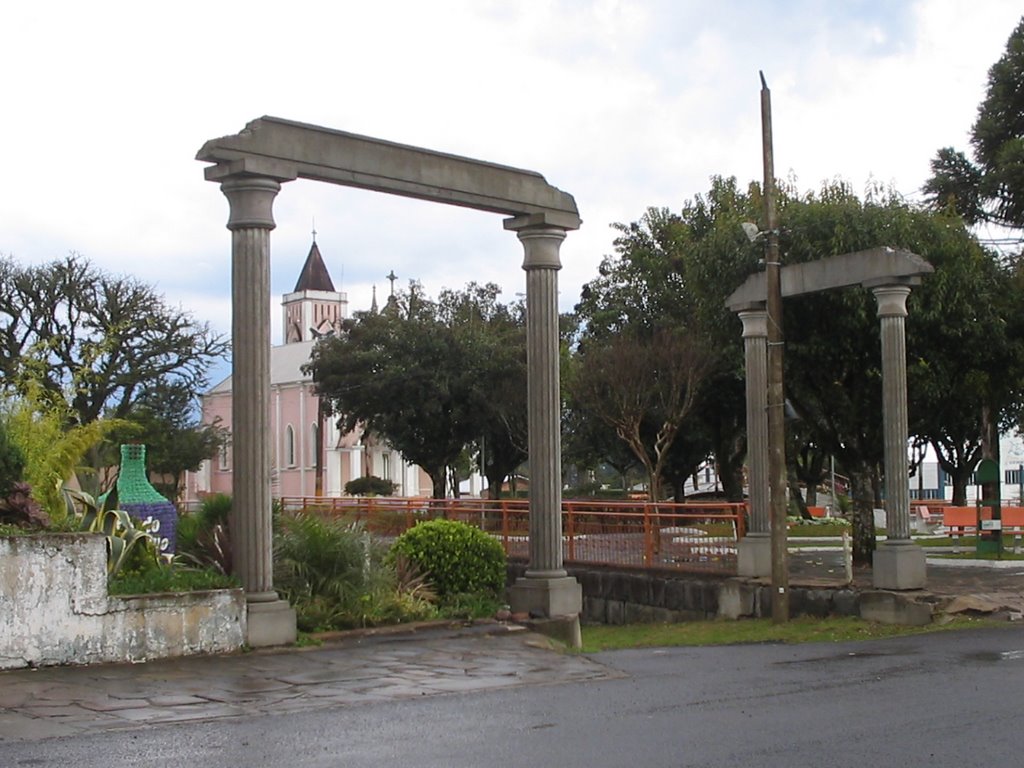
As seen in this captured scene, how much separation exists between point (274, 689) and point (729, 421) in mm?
33060

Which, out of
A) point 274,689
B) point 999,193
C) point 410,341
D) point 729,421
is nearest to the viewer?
point 274,689

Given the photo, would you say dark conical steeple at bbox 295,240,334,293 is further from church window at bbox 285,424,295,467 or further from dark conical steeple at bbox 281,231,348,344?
church window at bbox 285,424,295,467

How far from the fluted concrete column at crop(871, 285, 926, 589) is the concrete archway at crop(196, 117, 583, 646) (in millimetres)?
4941

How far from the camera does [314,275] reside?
11962cm

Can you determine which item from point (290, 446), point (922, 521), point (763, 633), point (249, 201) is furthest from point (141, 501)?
point (290, 446)

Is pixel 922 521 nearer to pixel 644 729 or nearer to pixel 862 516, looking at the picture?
pixel 862 516

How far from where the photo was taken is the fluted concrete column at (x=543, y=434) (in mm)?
15438

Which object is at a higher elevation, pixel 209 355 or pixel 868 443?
pixel 209 355

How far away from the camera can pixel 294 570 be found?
1398cm

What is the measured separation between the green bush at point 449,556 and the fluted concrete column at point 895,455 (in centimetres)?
572

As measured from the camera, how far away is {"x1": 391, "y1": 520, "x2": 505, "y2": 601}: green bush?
15695 millimetres

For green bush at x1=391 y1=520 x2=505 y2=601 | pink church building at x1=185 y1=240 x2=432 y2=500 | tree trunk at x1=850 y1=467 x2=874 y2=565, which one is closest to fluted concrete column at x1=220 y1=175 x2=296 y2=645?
green bush at x1=391 y1=520 x2=505 y2=601

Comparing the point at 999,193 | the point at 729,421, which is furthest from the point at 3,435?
the point at 729,421

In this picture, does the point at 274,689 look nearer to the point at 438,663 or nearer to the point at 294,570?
Answer: the point at 438,663
